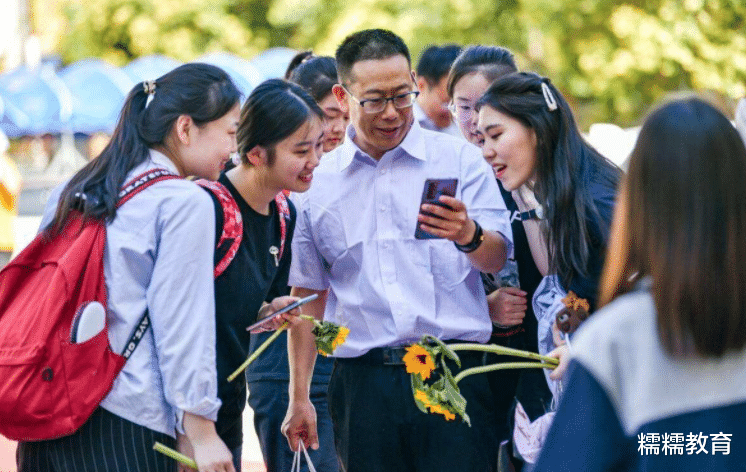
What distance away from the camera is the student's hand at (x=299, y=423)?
406cm

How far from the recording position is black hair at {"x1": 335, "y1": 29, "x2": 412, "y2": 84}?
4086 mm

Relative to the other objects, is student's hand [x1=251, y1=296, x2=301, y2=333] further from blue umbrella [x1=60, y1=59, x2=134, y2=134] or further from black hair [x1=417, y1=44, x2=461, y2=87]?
blue umbrella [x1=60, y1=59, x2=134, y2=134]

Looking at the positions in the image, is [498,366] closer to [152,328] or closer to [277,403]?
[152,328]

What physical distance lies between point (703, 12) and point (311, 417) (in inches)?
635

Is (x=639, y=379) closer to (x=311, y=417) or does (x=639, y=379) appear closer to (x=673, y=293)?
(x=673, y=293)

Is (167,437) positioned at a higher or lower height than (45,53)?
higher

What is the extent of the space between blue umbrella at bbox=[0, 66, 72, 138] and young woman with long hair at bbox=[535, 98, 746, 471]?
2289 cm

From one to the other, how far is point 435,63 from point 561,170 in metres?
3.38

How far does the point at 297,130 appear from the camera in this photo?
3.78 m

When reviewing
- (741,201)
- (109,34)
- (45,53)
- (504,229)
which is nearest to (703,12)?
(109,34)

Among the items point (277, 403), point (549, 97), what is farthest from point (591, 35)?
point (549, 97)

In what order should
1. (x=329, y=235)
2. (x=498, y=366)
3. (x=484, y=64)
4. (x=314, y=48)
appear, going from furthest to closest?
(x=314, y=48) → (x=484, y=64) → (x=329, y=235) → (x=498, y=366)

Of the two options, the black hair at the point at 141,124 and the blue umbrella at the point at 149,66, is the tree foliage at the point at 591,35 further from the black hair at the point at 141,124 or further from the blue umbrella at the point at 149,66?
the black hair at the point at 141,124

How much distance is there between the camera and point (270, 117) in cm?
377
